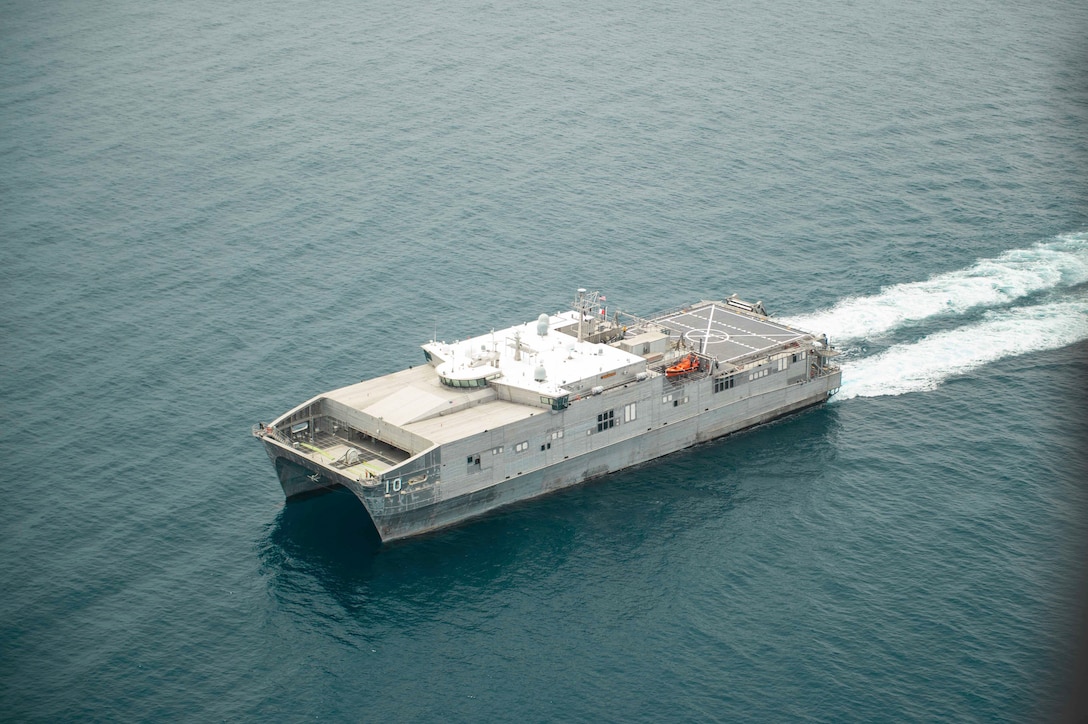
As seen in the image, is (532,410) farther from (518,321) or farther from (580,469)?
(518,321)

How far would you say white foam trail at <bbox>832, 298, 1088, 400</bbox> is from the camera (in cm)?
12544

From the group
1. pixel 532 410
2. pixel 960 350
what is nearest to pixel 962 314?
pixel 960 350

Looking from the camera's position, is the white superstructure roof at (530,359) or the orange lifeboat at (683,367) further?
the orange lifeboat at (683,367)

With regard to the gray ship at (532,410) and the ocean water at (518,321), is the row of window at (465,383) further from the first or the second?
the ocean water at (518,321)

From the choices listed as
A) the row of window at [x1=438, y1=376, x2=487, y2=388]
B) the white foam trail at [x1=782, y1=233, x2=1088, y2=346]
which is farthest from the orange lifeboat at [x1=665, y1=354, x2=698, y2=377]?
the white foam trail at [x1=782, y1=233, x2=1088, y2=346]

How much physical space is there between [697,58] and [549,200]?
55255 millimetres

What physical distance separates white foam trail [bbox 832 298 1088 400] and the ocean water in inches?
22.1

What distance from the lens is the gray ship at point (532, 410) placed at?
101 metres

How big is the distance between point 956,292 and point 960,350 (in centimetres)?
1329

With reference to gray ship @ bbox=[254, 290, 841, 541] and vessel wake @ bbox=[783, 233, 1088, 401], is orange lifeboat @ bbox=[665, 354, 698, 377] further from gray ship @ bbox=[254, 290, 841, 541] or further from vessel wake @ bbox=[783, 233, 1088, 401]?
vessel wake @ bbox=[783, 233, 1088, 401]

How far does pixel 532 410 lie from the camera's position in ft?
351

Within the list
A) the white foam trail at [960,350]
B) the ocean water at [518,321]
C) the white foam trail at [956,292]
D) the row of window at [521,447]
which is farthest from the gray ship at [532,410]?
the white foam trail at [956,292]

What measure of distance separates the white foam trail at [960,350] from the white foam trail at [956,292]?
3.77 meters

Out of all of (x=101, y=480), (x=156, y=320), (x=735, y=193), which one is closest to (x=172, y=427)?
(x=101, y=480)
